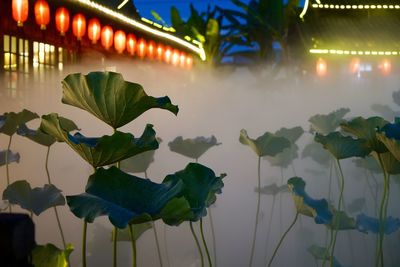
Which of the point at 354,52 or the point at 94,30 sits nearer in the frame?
the point at 94,30

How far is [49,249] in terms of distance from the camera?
1.65m

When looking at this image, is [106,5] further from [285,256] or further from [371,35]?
[285,256]

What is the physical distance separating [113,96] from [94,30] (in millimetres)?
6457

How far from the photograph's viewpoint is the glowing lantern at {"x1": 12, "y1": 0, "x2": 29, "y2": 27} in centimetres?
567

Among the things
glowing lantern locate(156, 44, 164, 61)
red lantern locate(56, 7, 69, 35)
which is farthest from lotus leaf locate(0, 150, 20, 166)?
glowing lantern locate(156, 44, 164, 61)

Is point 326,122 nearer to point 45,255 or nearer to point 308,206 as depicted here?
point 308,206

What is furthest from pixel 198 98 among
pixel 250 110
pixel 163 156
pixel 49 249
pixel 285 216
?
pixel 49 249

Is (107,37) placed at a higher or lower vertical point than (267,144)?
higher

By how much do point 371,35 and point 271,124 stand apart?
5.67 metres

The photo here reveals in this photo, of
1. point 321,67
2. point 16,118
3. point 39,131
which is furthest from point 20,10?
point 321,67

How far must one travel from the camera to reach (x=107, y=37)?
816 centimetres

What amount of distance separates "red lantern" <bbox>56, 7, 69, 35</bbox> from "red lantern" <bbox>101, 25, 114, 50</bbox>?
1.08 metres

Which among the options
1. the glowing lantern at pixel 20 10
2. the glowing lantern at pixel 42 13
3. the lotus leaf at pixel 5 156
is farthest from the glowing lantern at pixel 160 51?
the lotus leaf at pixel 5 156

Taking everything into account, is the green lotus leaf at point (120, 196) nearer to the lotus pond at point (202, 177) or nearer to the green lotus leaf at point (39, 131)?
the lotus pond at point (202, 177)
